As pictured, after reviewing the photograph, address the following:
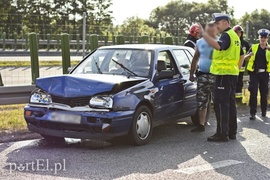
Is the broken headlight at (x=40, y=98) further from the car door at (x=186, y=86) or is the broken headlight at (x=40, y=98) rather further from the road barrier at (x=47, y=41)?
the road barrier at (x=47, y=41)

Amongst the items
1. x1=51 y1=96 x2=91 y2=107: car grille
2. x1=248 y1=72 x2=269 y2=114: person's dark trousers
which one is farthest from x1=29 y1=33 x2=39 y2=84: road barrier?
x1=248 y1=72 x2=269 y2=114: person's dark trousers

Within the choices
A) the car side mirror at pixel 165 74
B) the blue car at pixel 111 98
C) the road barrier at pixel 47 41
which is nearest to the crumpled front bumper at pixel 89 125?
the blue car at pixel 111 98

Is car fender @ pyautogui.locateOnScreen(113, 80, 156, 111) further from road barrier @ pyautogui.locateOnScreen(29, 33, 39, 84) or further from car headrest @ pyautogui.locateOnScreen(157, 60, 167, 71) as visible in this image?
road barrier @ pyautogui.locateOnScreen(29, 33, 39, 84)

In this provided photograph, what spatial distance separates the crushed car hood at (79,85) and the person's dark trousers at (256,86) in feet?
13.7

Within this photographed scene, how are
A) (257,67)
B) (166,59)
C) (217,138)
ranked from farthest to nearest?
(257,67), (166,59), (217,138)

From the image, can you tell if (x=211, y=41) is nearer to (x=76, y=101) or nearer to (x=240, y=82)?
(x=76, y=101)

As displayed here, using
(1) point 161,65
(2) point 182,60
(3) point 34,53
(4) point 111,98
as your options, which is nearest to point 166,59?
(1) point 161,65

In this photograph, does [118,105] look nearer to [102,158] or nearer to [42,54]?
[102,158]

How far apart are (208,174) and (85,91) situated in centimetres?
206

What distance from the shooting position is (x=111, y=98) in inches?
249

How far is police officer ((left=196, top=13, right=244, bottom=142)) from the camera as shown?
23.1ft

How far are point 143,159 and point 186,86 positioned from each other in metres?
2.38

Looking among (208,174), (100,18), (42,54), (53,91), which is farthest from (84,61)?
(100,18)

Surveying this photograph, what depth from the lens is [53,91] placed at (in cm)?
651
